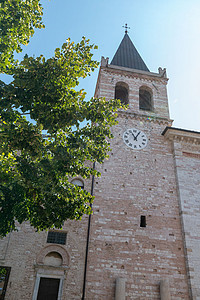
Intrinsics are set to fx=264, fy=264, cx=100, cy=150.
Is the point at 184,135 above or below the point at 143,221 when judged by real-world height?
above

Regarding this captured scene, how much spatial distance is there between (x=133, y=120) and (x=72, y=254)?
7.98 metres

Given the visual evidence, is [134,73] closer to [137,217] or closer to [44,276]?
[137,217]

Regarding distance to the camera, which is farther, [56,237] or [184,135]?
[184,135]

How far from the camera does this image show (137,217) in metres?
11.7

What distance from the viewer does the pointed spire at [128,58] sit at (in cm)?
1913

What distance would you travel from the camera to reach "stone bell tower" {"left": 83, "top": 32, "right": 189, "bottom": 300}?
10.1 metres

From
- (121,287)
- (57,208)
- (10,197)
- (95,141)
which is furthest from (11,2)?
(121,287)

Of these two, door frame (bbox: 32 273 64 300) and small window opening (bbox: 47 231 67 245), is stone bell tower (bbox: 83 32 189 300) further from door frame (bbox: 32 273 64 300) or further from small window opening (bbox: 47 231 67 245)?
small window opening (bbox: 47 231 67 245)

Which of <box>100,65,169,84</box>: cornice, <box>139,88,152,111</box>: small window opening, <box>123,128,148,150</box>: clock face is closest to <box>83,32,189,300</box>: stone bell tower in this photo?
<box>123,128,148,150</box>: clock face

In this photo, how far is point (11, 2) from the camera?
279 inches

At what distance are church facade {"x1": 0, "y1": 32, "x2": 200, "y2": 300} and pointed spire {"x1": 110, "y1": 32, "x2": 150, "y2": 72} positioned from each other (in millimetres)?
5735

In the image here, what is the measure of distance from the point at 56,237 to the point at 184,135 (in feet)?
27.4

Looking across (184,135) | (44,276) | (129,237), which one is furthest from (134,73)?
(44,276)

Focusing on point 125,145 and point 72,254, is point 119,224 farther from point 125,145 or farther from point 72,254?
point 125,145
